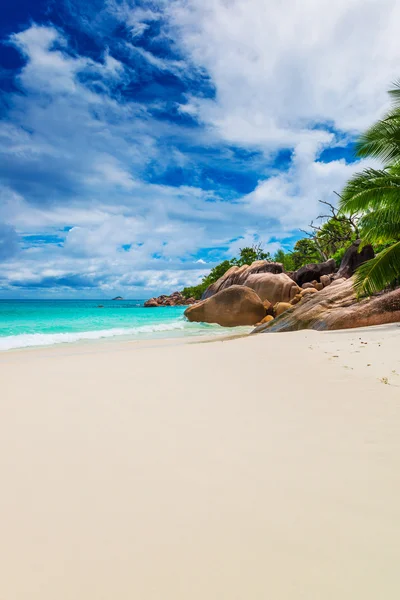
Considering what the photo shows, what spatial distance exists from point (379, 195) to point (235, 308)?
1136 centimetres

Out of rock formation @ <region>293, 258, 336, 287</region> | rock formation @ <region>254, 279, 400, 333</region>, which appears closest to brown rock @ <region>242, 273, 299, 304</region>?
rock formation @ <region>293, 258, 336, 287</region>

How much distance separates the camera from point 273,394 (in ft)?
14.2

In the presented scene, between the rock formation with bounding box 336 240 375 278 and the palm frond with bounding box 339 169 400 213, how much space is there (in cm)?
620

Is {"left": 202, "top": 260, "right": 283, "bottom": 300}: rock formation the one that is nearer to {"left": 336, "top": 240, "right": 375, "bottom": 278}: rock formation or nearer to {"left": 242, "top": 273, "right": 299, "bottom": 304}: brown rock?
{"left": 242, "top": 273, "right": 299, "bottom": 304}: brown rock

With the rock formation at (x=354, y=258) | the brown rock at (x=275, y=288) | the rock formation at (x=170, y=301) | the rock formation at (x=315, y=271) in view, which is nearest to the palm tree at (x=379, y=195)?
the rock formation at (x=354, y=258)

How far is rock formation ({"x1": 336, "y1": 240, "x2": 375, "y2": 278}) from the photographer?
18.3 meters

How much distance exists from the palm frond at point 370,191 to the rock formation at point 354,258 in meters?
6.20

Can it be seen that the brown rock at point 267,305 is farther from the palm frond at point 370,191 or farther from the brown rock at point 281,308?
the palm frond at point 370,191

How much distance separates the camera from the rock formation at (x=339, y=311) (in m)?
11.8

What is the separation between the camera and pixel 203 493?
7.34 feet

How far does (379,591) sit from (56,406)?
3.49m

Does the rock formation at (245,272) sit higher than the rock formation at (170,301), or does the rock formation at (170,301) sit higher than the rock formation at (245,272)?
the rock formation at (170,301)

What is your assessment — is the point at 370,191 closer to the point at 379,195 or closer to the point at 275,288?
the point at 379,195

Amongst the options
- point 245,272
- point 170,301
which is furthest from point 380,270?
point 170,301
